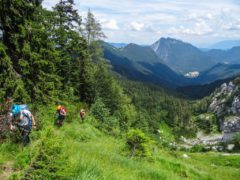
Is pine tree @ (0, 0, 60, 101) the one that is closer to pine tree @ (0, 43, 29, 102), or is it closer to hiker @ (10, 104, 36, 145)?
pine tree @ (0, 43, 29, 102)

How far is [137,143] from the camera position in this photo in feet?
44.8

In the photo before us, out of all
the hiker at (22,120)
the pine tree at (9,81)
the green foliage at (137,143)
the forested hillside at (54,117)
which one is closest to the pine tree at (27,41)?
the forested hillside at (54,117)

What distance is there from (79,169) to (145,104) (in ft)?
627

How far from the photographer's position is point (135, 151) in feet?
45.8

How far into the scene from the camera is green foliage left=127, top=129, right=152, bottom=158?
13.4 m

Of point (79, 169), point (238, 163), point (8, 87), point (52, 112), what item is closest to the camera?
point (79, 169)

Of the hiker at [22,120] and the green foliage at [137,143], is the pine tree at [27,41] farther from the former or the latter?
the green foliage at [137,143]

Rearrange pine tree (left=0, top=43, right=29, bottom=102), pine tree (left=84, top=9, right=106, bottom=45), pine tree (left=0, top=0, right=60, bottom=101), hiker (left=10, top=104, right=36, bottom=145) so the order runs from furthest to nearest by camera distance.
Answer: pine tree (left=84, top=9, right=106, bottom=45) < pine tree (left=0, top=0, right=60, bottom=101) < pine tree (left=0, top=43, right=29, bottom=102) < hiker (left=10, top=104, right=36, bottom=145)

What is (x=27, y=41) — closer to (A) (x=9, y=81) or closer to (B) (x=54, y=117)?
(A) (x=9, y=81)

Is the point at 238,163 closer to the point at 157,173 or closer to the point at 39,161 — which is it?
the point at 157,173

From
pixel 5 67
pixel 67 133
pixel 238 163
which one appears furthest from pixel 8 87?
pixel 238 163

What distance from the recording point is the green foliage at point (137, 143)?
13.4m

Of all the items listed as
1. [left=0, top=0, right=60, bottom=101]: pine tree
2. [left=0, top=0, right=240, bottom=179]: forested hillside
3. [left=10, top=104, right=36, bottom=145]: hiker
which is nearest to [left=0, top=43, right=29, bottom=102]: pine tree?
[left=0, top=0, right=240, bottom=179]: forested hillside

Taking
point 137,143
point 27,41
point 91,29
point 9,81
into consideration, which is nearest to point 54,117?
point 9,81
